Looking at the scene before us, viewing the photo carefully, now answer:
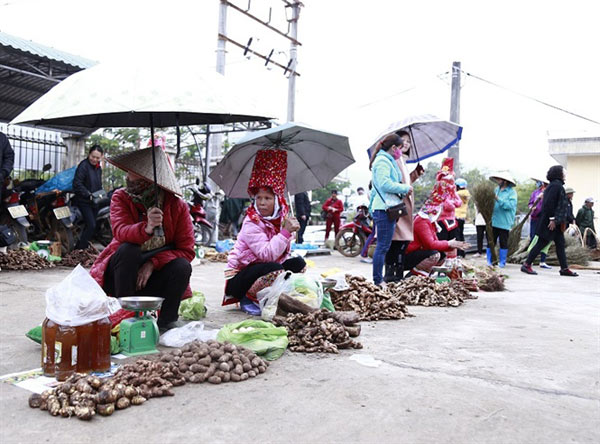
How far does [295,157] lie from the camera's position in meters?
5.34

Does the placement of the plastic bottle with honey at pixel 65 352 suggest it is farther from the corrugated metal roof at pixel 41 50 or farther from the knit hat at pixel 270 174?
the corrugated metal roof at pixel 41 50

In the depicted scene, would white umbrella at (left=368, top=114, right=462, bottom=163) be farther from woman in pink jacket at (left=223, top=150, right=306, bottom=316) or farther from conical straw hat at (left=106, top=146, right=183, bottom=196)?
conical straw hat at (left=106, top=146, right=183, bottom=196)

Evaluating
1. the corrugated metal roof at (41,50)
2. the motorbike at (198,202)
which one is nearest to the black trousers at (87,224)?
the motorbike at (198,202)

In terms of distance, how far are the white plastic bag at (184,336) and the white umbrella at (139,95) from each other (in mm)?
1363

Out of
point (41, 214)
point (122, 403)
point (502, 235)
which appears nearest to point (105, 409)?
point (122, 403)

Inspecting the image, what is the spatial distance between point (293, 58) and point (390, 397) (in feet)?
51.5

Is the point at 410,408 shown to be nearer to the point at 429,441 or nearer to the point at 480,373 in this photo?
the point at 429,441

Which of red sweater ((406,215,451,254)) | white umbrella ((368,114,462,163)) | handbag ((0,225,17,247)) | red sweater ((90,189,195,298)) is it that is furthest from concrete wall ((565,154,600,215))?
red sweater ((90,189,195,298))

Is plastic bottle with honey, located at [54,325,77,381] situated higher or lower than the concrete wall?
lower

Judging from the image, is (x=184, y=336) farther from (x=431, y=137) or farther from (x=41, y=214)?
(x=41, y=214)

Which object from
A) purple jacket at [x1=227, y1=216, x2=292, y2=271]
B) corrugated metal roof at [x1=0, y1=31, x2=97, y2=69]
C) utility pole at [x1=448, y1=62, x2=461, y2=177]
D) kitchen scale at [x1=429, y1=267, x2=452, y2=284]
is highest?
utility pole at [x1=448, y1=62, x2=461, y2=177]

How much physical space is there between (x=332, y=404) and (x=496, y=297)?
4.23 metres

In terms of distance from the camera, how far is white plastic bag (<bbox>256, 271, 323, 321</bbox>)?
415 cm

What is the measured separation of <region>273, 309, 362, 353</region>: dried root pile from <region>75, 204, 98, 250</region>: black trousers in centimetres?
492
